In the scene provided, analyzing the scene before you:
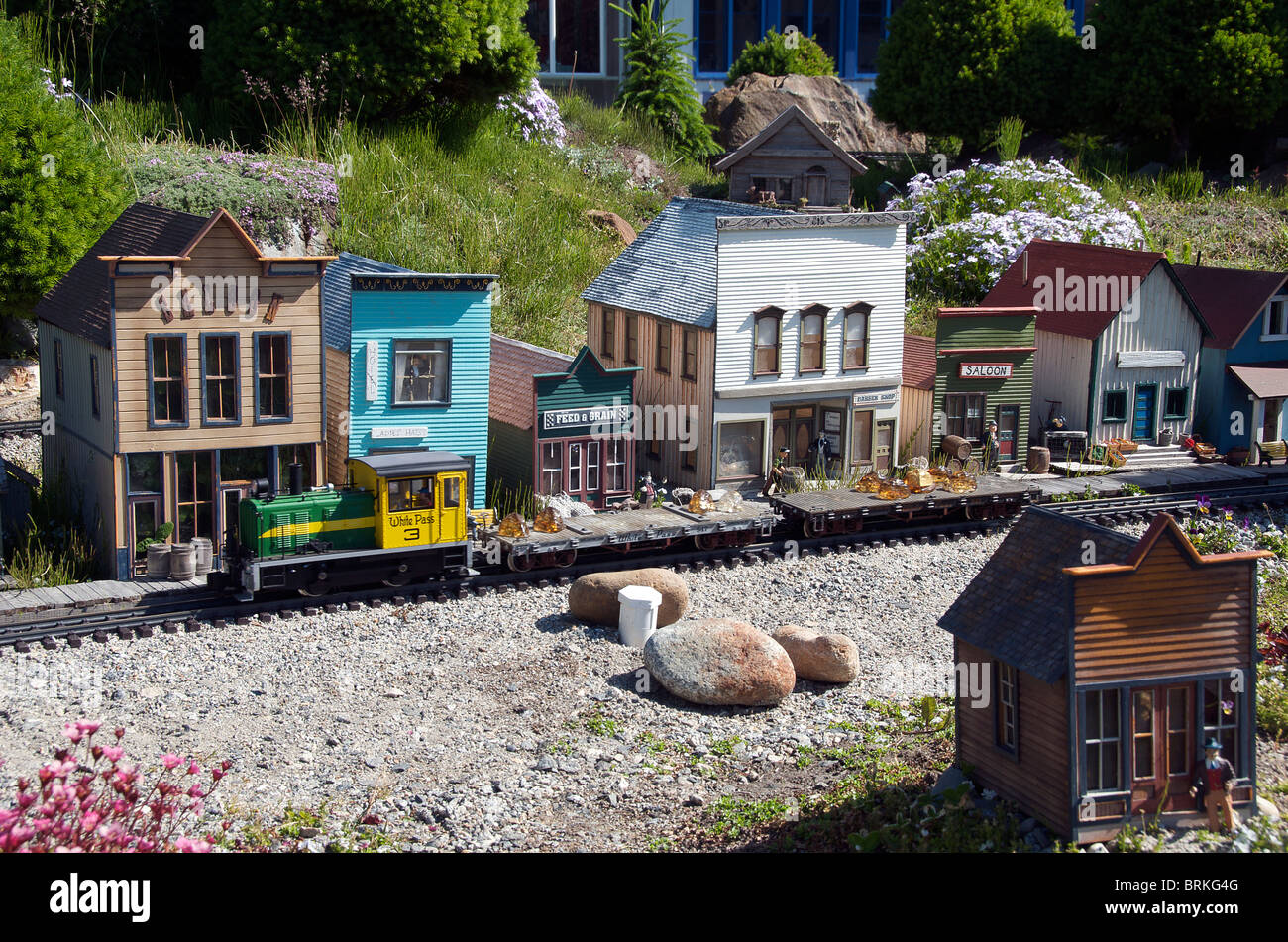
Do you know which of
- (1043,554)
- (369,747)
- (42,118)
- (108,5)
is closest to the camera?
(1043,554)

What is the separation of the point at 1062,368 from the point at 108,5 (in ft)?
94.5

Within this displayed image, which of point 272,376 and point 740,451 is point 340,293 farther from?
point 740,451

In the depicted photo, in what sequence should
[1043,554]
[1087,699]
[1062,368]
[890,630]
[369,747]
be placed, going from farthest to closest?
[1062,368]
[890,630]
[369,747]
[1043,554]
[1087,699]

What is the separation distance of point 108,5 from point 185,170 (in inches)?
366

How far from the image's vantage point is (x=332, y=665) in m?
20.9

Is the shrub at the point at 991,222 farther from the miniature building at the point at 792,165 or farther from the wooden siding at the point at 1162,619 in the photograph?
the wooden siding at the point at 1162,619

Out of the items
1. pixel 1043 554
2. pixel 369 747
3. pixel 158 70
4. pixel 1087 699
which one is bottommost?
pixel 369 747

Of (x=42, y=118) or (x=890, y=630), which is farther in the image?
(x=42, y=118)

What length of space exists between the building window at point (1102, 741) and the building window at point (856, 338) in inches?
634

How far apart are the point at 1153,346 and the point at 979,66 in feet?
57.5

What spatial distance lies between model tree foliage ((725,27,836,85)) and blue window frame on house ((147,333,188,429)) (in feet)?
115
